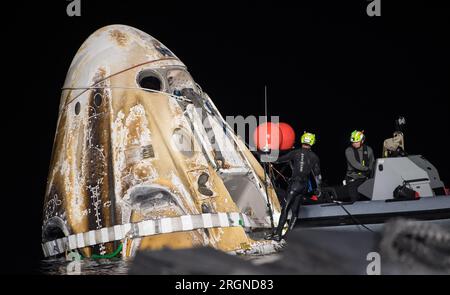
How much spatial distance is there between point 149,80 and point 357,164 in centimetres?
316

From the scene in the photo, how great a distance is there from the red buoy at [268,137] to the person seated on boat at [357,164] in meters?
1.01

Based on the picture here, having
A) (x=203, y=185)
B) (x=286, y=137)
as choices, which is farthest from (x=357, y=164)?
(x=203, y=185)

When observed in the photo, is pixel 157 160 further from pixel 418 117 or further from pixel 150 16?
pixel 418 117

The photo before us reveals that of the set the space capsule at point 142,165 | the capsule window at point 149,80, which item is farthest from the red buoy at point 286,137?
the capsule window at point 149,80

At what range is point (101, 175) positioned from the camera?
9.72 meters

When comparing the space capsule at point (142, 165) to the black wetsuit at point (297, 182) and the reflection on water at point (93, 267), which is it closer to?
the reflection on water at point (93, 267)

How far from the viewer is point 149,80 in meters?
10.6

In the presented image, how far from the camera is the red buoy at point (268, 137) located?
420 inches

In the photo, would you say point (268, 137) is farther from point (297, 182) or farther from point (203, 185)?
point (203, 185)

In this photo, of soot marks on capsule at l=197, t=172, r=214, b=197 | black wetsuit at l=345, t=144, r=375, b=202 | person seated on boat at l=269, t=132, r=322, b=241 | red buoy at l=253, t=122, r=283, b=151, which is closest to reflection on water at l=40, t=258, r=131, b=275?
soot marks on capsule at l=197, t=172, r=214, b=197

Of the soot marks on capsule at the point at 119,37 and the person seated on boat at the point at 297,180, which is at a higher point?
the soot marks on capsule at the point at 119,37

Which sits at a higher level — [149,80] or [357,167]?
[149,80]

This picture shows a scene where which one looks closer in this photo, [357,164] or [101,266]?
[101,266]
